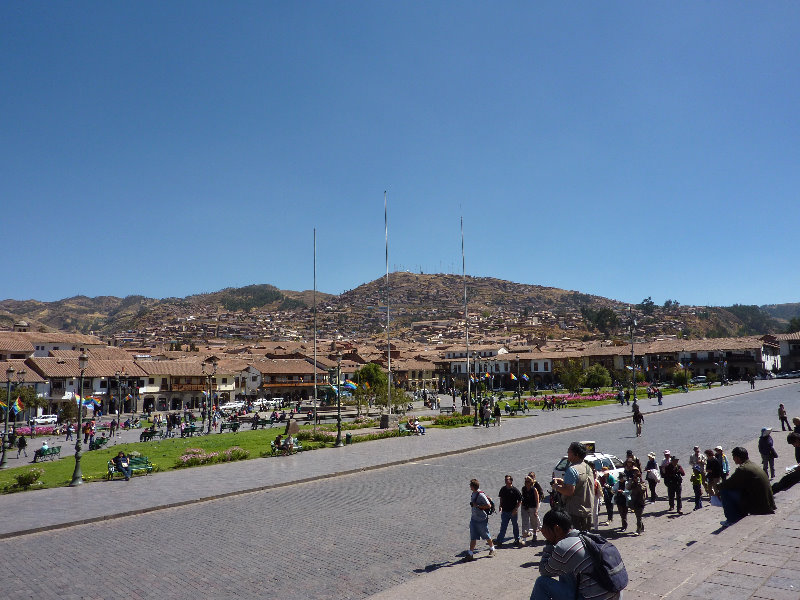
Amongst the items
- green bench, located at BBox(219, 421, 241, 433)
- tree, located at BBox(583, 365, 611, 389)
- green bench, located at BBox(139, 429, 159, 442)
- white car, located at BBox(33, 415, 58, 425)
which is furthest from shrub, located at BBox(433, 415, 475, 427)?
tree, located at BBox(583, 365, 611, 389)

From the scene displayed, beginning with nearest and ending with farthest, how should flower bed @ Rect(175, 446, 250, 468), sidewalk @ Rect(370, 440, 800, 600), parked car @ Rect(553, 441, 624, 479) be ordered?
sidewalk @ Rect(370, 440, 800, 600)
parked car @ Rect(553, 441, 624, 479)
flower bed @ Rect(175, 446, 250, 468)

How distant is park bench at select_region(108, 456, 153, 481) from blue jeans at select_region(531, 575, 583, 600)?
1721cm

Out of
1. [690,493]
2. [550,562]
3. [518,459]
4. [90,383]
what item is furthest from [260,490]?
[90,383]

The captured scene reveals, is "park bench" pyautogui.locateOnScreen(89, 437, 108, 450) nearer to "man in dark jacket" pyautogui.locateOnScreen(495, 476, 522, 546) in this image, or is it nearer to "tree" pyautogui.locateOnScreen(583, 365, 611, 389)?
"man in dark jacket" pyautogui.locateOnScreen(495, 476, 522, 546)

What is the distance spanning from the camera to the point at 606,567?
370cm

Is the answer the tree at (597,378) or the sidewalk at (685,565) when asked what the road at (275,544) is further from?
the tree at (597,378)

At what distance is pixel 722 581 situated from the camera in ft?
14.4

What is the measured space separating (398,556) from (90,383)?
55.3m

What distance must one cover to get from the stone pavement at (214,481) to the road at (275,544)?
45 centimetres

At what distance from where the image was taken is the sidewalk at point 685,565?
4.33m

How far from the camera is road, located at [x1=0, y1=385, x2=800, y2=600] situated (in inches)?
312

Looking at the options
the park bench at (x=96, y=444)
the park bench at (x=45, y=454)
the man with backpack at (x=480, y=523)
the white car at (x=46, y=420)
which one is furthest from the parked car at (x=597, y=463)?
the white car at (x=46, y=420)

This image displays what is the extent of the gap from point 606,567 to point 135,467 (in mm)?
17769

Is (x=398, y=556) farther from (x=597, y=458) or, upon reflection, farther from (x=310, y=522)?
(x=597, y=458)
